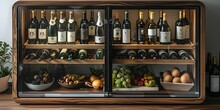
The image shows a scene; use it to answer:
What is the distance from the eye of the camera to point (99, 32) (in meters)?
2.26

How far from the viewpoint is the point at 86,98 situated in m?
2.19

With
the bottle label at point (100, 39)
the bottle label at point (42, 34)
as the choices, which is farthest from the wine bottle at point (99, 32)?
the bottle label at point (42, 34)

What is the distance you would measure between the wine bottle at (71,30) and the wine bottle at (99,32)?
0.49 ft

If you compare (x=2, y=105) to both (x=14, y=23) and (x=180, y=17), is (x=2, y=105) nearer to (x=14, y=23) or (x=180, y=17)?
(x=14, y=23)

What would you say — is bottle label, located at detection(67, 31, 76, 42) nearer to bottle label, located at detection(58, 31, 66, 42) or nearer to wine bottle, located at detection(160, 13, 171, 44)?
bottle label, located at detection(58, 31, 66, 42)

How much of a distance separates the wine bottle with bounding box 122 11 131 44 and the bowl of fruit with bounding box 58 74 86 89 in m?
0.38

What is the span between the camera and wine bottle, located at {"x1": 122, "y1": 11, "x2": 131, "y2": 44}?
2262 mm

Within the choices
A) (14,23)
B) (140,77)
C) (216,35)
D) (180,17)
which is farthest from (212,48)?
(14,23)

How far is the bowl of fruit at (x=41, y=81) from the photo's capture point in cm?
227

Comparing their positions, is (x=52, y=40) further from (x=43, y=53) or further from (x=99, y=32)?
(x=99, y=32)

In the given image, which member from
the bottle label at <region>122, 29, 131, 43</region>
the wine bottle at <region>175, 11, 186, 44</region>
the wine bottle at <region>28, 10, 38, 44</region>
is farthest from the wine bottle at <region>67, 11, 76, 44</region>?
the wine bottle at <region>175, 11, 186, 44</region>

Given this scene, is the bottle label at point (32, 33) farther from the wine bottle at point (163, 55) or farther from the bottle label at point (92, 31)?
the wine bottle at point (163, 55)

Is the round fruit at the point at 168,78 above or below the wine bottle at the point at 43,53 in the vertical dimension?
below

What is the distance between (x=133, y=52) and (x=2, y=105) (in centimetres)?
87
